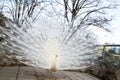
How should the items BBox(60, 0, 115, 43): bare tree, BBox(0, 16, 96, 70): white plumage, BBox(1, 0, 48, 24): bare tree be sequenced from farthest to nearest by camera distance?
BBox(60, 0, 115, 43): bare tree, BBox(1, 0, 48, 24): bare tree, BBox(0, 16, 96, 70): white plumage

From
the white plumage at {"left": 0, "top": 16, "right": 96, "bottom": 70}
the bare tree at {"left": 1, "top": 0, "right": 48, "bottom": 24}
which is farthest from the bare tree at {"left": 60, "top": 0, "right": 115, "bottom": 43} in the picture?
the white plumage at {"left": 0, "top": 16, "right": 96, "bottom": 70}

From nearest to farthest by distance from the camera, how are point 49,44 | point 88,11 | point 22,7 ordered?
1. point 49,44
2. point 22,7
3. point 88,11

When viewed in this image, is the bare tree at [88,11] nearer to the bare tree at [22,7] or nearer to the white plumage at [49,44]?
the bare tree at [22,7]

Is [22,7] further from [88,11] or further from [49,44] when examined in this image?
[49,44]

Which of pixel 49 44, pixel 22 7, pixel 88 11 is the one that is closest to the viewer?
pixel 49 44

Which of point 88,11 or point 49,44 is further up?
point 88,11

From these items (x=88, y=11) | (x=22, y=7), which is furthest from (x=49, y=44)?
(x=88, y=11)

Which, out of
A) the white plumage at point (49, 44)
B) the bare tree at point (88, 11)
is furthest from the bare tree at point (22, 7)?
the white plumage at point (49, 44)

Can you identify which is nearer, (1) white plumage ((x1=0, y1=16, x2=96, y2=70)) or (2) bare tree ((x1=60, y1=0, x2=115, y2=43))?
(1) white plumage ((x1=0, y1=16, x2=96, y2=70))

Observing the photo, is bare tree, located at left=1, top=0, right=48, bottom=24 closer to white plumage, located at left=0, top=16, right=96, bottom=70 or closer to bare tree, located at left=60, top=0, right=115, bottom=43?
bare tree, located at left=60, top=0, right=115, bottom=43

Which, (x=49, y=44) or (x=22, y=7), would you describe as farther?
(x=22, y=7)

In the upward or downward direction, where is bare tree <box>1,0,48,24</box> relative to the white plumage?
upward

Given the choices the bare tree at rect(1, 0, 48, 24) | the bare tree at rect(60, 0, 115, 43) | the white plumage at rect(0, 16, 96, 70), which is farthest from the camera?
the bare tree at rect(60, 0, 115, 43)

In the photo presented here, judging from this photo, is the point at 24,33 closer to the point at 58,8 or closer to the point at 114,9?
the point at 58,8
